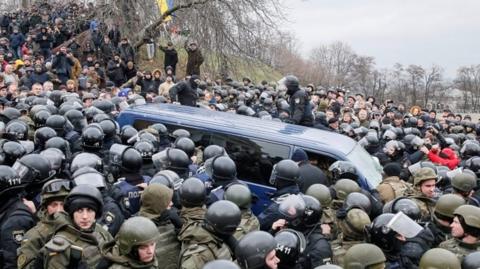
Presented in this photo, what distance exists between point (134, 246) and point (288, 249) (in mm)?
1156

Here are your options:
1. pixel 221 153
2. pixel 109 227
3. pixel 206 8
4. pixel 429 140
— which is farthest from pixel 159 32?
pixel 109 227

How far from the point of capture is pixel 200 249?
15.0 ft

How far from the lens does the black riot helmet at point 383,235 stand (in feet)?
15.5

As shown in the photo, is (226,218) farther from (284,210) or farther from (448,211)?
(448,211)

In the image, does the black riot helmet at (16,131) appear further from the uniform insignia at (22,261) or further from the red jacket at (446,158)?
the red jacket at (446,158)

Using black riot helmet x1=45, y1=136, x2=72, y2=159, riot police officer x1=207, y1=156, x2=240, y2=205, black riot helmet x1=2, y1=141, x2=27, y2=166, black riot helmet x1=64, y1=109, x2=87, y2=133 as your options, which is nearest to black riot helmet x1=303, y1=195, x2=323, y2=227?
riot police officer x1=207, y1=156, x2=240, y2=205

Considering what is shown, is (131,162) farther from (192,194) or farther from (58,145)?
(58,145)

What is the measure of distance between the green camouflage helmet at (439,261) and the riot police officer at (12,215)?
318cm

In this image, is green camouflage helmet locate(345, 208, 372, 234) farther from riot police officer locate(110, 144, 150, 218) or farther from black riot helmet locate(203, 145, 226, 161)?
black riot helmet locate(203, 145, 226, 161)

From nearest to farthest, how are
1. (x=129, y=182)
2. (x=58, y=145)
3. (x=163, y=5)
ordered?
(x=129, y=182) → (x=58, y=145) → (x=163, y=5)

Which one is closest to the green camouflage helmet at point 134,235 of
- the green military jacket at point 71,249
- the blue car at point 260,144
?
the green military jacket at point 71,249

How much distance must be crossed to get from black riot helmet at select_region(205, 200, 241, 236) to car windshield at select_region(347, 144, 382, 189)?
10.6ft

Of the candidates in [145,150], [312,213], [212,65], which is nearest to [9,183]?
[145,150]

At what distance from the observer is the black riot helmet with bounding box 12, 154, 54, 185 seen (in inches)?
211
